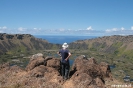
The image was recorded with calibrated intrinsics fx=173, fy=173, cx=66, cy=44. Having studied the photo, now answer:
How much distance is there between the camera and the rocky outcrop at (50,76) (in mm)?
24725

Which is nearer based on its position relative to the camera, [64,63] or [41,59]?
[64,63]

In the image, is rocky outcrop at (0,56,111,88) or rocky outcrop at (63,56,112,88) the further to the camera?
rocky outcrop at (63,56,112,88)

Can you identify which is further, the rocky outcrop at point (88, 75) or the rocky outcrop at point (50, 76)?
the rocky outcrop at point (88, 75)

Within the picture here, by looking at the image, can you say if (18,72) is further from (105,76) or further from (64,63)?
(105,76)

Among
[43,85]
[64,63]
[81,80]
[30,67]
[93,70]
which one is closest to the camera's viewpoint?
[43,85]

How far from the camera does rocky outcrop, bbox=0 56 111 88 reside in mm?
24725

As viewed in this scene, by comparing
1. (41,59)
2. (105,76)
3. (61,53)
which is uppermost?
(61,53)

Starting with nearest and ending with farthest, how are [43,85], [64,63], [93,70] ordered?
[43,85] → [64,63] → [93,70]

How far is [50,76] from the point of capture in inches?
1122

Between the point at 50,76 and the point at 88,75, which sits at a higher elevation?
the point at 88,75

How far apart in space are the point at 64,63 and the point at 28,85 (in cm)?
667

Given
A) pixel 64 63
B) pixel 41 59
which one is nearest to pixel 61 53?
pixel 64 63

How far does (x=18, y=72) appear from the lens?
3177 cm

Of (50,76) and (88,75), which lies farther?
(50,76)
